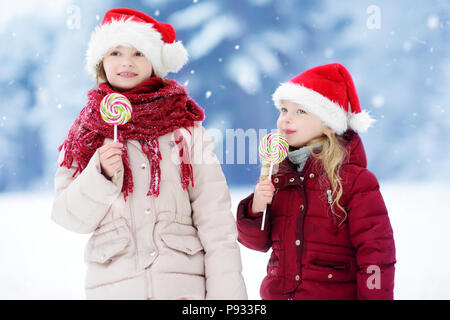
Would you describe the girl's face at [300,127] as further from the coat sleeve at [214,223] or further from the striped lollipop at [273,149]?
the coat sleeve at [214,223]

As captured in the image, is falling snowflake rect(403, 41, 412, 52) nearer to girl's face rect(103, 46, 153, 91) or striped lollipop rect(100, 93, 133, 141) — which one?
girl's face rect(103, 46, 153, 91)

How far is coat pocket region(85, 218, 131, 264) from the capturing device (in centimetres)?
183

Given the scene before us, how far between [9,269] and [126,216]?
1.85 metres

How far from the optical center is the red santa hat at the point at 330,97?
2238 millimetres

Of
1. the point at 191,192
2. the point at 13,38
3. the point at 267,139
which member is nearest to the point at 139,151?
the point at 191,192

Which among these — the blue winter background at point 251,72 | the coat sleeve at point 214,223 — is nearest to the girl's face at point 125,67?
the coat sleeve at point 214,223

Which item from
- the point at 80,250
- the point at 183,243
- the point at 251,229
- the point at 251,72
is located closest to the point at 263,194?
the point at 251,229

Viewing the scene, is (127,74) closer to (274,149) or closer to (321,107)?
(274,149)

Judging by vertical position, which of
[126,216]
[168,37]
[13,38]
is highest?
[13,38]

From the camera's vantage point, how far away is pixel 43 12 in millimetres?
4363

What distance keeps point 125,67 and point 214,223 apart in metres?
0.67

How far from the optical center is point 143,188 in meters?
1.94

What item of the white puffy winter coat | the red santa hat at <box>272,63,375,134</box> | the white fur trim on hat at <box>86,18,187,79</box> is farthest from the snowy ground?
the white fur trim on hat at <box>86,18,187,79</box>
